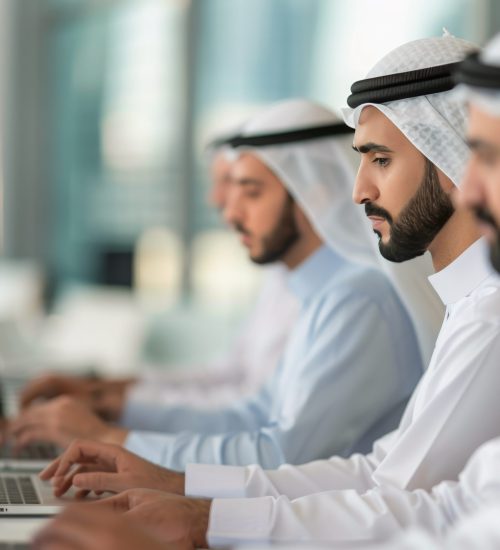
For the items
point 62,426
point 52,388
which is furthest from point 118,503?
point 52,388

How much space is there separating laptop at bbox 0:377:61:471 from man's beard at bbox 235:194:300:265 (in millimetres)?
869

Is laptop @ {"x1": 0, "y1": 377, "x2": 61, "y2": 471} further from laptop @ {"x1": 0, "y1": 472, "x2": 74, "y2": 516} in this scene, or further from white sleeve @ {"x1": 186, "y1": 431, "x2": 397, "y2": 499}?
white sleeve @ {"x1": 186, "y1": 431, "x2": 397, "y2": 499}

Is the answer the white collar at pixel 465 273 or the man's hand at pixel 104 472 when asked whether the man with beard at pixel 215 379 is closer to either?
the man's hand at pixel 104 472

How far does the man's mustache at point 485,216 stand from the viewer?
1.61 m

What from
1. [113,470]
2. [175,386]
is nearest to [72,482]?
[113,470]

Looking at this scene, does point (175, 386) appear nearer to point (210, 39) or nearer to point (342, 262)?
point (342, 262)

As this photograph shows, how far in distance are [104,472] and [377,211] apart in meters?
0.78

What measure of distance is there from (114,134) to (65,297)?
1509 mm

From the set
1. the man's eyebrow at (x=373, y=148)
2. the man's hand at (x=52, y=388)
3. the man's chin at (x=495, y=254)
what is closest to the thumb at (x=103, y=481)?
the man's eyebrow at (x=373, y=148)

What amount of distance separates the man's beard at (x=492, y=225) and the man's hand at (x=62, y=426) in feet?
5.02

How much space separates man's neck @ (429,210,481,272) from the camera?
2150 millimetres

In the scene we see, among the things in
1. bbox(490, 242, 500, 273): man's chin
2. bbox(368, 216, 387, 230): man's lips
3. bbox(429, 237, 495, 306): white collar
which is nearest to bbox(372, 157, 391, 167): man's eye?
bbox(368, 216, 387, 230): man's lips

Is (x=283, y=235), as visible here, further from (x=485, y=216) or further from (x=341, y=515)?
(x=485, y=216)

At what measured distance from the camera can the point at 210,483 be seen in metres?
2.21
